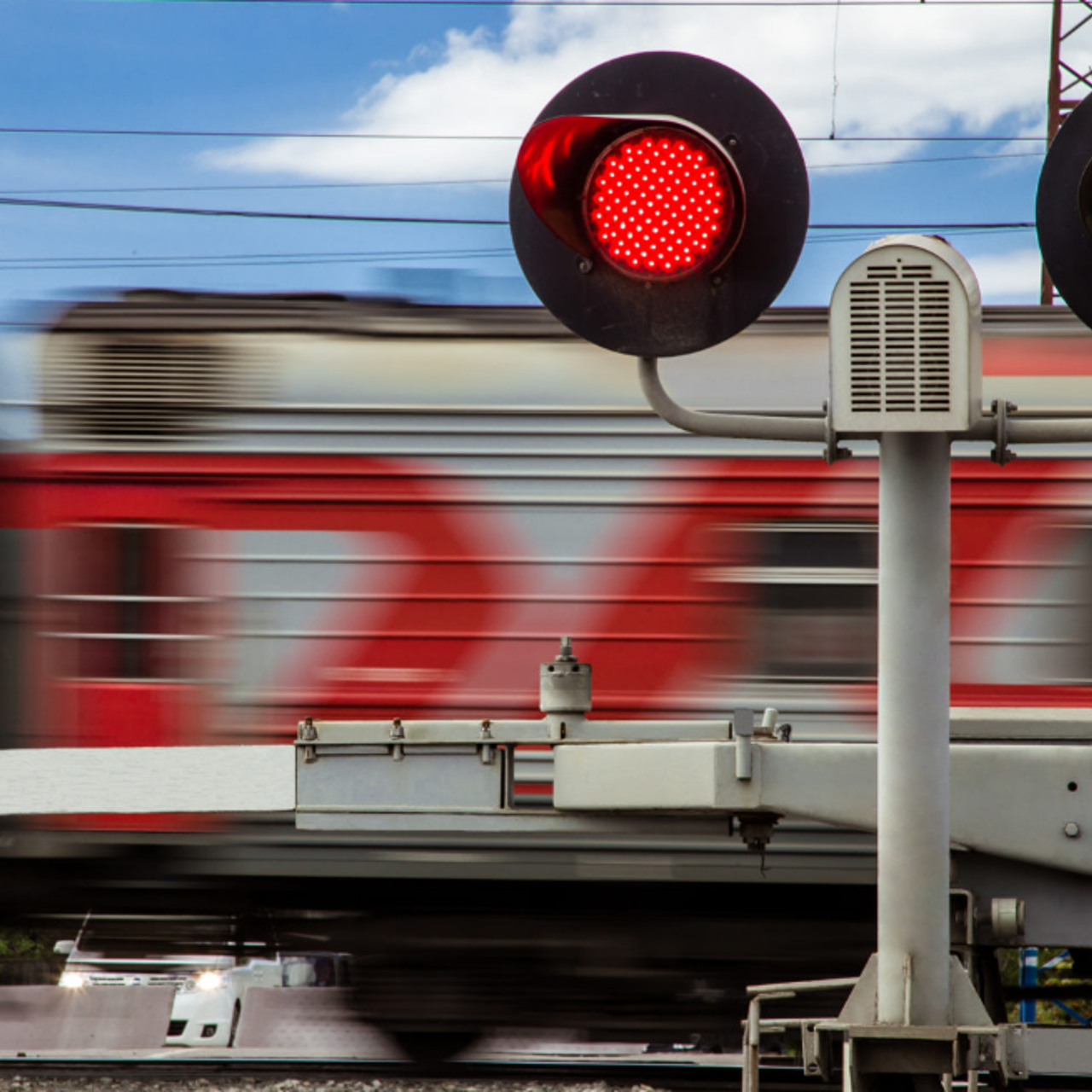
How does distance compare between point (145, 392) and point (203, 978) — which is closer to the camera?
point (145, 392)

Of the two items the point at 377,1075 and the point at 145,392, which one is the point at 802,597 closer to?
the point at 377,1075

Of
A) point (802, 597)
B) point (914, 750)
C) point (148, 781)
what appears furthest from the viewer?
point (802, 597)

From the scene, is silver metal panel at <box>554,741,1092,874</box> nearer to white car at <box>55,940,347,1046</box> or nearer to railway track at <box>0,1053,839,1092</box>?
railway track at <box>0,1053,839,1092</box>

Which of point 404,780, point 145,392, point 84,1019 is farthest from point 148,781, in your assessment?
point 84,1019

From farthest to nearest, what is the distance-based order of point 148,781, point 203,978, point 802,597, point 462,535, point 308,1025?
1. point 203,978
2. point 308,1025
3. point 462,535
4. point 802,597
5. point 148,781

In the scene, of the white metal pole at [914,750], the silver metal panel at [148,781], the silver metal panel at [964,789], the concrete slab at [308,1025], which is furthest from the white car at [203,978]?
the white metal pole at [914,750]

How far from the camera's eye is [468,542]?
6.96 m

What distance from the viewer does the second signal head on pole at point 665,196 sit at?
1.92 m

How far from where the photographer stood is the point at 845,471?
22.7 feet

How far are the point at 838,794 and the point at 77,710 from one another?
536 centimetres

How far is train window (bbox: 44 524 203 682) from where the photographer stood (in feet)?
23.1

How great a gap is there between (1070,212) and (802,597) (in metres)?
5.03

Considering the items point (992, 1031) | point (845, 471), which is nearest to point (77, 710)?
point (845, 471)

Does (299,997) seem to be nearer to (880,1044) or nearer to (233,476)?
(233,476)
